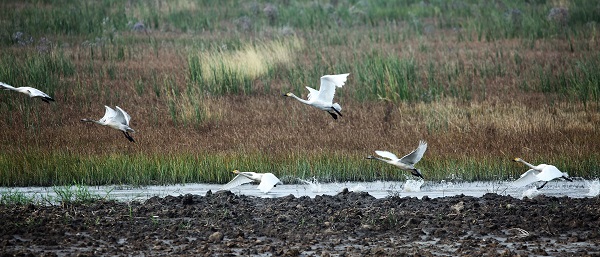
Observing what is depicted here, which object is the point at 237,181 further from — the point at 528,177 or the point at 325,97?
the point at 528,177

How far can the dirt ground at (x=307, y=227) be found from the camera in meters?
9.22

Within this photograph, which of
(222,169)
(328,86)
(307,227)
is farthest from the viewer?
(222,169)

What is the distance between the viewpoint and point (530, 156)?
596 inches

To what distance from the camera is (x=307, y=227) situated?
33.5ft

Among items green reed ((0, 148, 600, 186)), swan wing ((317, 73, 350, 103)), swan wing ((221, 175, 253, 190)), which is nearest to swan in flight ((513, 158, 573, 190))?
green reed ((0, 148, 600, 186))

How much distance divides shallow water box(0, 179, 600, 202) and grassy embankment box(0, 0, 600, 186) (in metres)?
0.35

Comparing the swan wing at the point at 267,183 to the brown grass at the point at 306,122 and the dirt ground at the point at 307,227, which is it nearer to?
the dirt ground at the point at 307,227

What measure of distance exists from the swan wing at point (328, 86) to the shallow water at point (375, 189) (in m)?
1.46

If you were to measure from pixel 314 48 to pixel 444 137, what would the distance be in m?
11.2

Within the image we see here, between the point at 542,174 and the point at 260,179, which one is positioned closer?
the point at 542,174

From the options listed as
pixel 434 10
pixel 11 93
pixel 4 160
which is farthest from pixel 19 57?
pixel 434 10

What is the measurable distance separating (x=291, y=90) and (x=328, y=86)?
7.57 metres

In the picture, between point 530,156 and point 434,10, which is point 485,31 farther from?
point 530,156

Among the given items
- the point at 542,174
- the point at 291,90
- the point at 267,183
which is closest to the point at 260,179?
the point at 267,183
